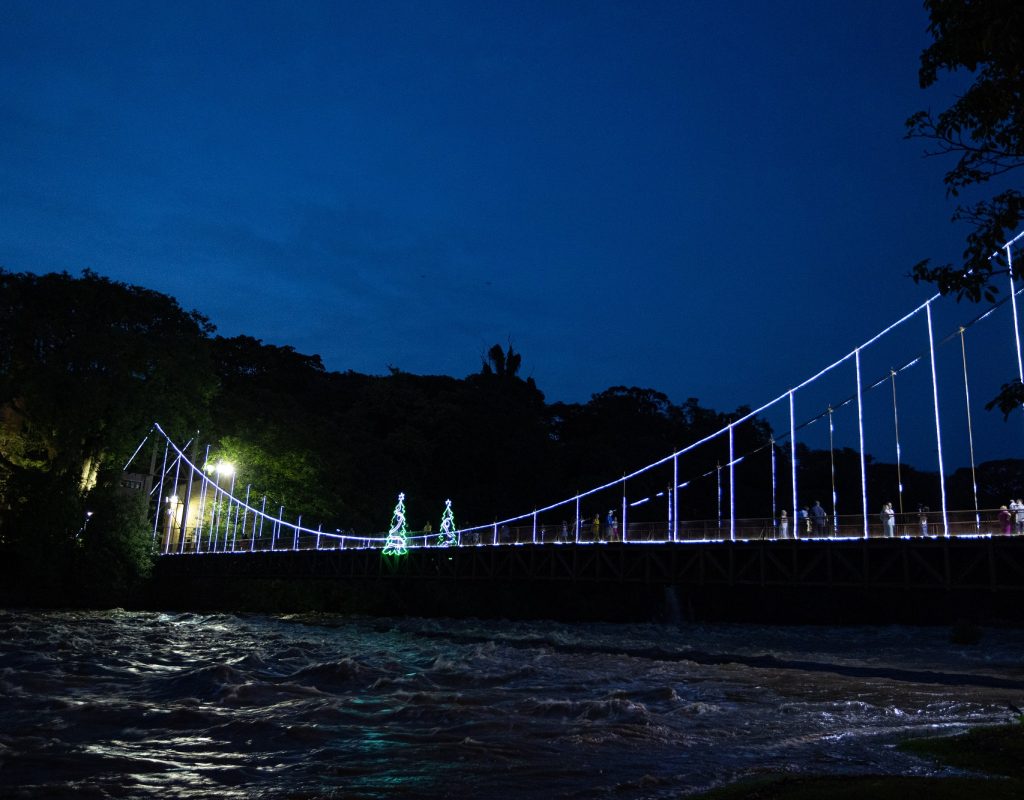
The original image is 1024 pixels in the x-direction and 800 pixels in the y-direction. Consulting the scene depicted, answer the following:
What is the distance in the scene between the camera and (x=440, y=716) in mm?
14461

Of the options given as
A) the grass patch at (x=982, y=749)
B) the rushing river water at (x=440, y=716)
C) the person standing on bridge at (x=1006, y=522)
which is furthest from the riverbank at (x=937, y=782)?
the person standing on bridge at (x=1006, y=522)

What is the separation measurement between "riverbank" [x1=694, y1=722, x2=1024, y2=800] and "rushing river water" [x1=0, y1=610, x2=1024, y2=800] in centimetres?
55

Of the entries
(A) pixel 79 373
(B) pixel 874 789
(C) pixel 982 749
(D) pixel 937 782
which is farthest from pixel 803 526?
(A) pixel 79 373

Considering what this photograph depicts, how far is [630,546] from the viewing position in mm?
32844

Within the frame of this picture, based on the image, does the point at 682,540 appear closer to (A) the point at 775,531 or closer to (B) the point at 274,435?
(A) the point at 775,531

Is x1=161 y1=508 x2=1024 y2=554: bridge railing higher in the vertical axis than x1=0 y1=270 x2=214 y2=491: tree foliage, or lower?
lower

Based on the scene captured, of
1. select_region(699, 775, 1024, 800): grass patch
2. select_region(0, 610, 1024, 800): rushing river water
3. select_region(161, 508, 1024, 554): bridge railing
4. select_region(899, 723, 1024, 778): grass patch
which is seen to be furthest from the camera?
select_region(161, 508, 1024, 554): bridge railing

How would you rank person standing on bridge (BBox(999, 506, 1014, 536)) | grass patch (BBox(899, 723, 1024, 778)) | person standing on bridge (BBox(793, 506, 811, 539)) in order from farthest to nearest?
person standing on bridge (BBox(793, 506, 811, 539)) < person standing on bridge (BBox(999, 506, 1014, 536)) < grass patch (BBox(899, 723, 1024, 778))

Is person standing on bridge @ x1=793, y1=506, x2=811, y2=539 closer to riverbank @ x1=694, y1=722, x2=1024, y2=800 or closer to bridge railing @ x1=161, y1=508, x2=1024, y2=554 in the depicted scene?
bridge railing @ x1=161, y1=508, x2=1024, y2=554

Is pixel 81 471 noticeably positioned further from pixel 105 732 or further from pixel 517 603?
pixel 105 732

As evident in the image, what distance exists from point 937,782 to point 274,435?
54276 millimetres

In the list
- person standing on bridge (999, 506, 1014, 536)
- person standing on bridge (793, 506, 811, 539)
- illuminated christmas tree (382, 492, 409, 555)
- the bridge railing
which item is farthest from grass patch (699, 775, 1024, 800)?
illuminated christmas tree (382, 492, 409, 555)

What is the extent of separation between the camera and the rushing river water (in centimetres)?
971

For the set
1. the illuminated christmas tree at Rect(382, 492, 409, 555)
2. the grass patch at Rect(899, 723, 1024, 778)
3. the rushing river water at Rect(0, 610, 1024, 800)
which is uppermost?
the illuminated christmas tree at Rect(382, 492, 409, 555)
